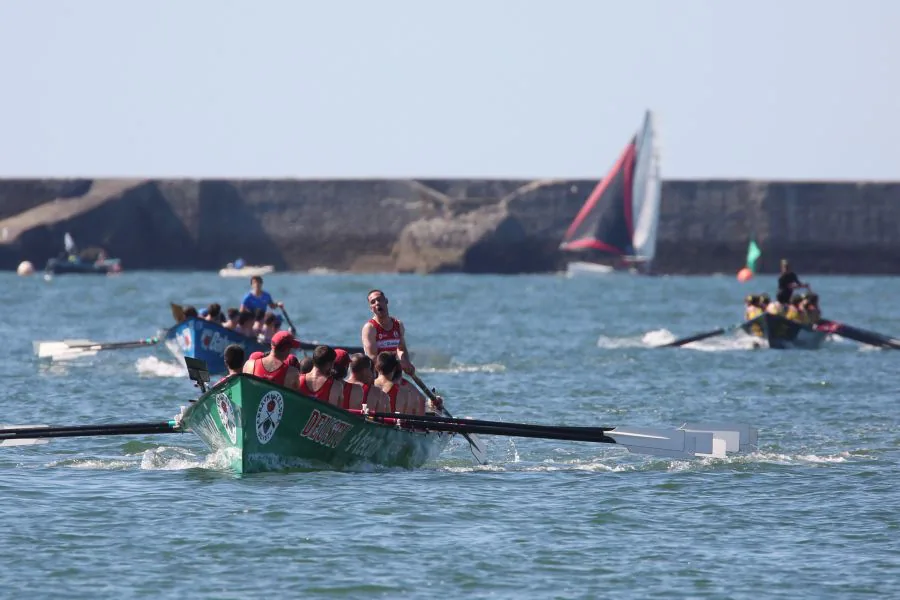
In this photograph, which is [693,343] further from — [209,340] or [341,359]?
[341,359]

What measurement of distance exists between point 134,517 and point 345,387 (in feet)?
9.73

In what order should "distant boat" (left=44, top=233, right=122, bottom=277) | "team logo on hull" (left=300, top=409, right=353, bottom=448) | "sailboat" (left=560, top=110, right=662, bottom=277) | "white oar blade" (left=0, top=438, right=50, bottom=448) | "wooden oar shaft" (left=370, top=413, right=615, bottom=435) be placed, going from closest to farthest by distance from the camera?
"team logo on hull" (left=300, top=409, right=353, bottom=448)
"wooden oar shaft" (left=370, top=413, right=615, bottom=435)
"white oar blade" (left=0, top=438, right=50, bottom=448)
"sailboat" (left=560, top=110, right=662, bottom=277)
"distant boat" (left=44, top=233, right=122, bottom=277)

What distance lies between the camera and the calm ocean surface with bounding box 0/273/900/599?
14.1 meters

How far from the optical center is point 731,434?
64.0 ft

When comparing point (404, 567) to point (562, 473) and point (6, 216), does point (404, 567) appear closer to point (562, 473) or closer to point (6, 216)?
point (562, 473)

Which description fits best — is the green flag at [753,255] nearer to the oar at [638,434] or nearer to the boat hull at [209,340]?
the boat hull at [209,340]

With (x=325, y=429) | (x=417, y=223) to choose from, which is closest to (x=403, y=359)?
(x=325, y=429)

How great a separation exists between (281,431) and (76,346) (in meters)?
17.5

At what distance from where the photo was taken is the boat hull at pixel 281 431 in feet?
56.3

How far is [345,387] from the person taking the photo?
60.2ft

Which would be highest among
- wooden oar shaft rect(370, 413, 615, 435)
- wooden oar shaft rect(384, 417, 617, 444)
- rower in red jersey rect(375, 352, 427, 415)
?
rower in red jersey rect(375, 352, 427, 415)

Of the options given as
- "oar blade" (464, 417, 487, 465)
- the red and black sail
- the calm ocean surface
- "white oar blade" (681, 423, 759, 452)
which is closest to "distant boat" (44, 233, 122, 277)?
the red and black sail

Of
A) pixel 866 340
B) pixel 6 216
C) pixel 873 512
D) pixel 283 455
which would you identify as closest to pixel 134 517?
pixel 283 455

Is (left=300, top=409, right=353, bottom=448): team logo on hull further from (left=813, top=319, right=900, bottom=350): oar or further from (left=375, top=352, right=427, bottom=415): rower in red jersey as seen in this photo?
(left=813, top=319, right=900, bottom=350): oar
